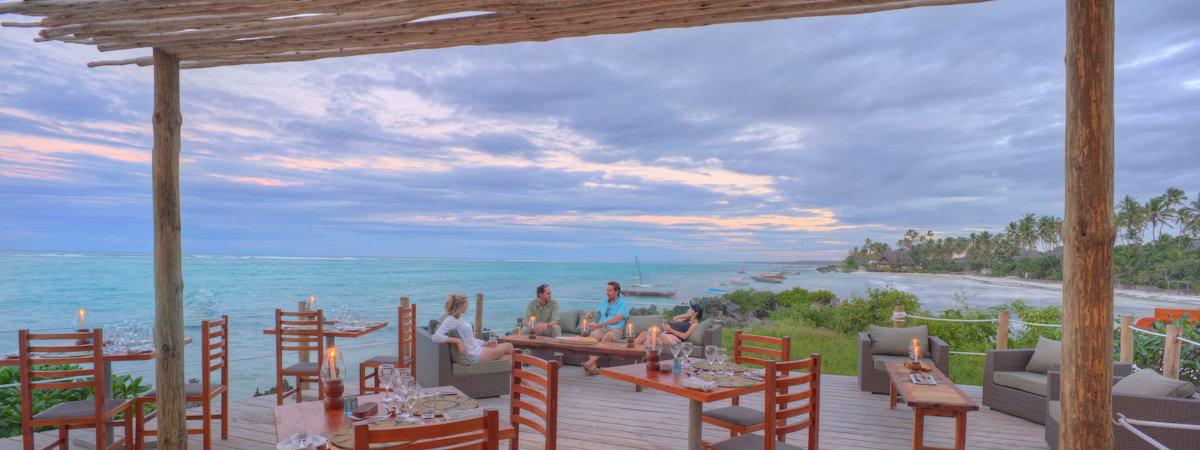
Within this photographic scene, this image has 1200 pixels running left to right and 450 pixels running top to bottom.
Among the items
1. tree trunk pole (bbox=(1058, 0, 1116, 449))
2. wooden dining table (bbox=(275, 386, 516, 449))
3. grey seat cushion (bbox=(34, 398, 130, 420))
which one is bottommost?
grey seat cushion (bbox=(34, 398, 130, 420))

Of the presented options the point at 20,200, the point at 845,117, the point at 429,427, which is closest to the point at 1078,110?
the point at 429,427

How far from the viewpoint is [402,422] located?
2.50 metres

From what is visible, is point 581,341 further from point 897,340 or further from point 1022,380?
point 1022,380

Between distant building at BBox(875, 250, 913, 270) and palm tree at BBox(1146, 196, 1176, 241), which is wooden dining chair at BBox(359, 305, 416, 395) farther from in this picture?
distant building at BBox(875, 250, 913, 270)

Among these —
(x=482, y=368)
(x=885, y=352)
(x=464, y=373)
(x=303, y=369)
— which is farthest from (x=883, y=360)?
(x=303, y=369)

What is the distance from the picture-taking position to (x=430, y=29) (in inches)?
116

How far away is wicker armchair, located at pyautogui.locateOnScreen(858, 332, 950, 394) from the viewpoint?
5.87 meters

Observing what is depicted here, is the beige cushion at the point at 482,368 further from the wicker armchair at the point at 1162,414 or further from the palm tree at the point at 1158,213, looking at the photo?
Answer: the palm tree at the point at 1158,213

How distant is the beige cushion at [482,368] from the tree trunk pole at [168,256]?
2347 millimetres

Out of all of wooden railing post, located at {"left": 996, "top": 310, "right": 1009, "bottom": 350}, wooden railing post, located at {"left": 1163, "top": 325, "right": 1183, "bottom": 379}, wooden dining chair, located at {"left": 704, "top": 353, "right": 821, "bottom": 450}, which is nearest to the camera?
wooden dining chair, located at {"left": 704, "top": 353, "right": 821, "bottom": 450}

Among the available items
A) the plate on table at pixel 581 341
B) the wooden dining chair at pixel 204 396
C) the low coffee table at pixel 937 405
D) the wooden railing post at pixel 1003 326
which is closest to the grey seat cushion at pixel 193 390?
the wooden dining chair at pixel 204 396

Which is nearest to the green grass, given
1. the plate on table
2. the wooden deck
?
the wooden deck

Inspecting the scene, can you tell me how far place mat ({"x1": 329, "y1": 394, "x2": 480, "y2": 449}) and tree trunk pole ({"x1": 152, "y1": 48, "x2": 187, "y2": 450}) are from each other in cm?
197

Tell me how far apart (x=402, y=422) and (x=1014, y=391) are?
5.48 meters
